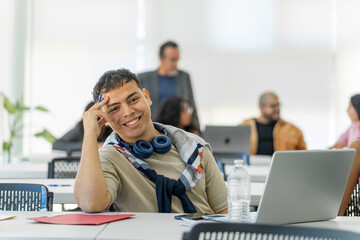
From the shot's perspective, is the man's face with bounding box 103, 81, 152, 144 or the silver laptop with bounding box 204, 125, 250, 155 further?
the silver laptop with bounding box 204, 125, 250, 155

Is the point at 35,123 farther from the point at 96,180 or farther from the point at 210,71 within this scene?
the point at 96,180

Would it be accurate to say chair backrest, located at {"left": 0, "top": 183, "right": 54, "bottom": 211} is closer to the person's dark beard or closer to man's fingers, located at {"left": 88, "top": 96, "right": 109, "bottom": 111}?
man's fingers, located at {"left": 88, "top": 96, "right": 109, "bottom": 111}

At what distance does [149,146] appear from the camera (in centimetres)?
244

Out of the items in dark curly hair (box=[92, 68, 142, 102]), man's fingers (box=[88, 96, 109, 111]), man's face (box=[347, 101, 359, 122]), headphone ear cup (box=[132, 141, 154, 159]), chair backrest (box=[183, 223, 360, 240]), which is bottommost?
chair backrest (box=[183, 223, 360, 240])

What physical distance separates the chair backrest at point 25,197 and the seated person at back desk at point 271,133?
4.21 meters

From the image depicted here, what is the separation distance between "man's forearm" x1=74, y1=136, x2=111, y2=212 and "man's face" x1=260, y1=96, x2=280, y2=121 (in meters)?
4.61

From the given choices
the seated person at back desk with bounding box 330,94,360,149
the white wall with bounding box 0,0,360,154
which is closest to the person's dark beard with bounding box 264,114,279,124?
the seated person at back desk with bounding box 330,94,360,149

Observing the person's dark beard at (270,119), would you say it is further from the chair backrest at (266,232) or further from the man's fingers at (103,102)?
the chair backrest at (266,232)

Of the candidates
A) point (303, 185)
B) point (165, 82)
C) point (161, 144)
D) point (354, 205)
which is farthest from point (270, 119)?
point (303, 185)

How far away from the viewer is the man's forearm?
2.18 meters

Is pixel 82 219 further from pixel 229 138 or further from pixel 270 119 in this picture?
pixel 270 119

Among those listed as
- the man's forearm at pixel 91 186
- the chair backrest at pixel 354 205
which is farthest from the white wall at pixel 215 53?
the man's forearm at pixel 91 186

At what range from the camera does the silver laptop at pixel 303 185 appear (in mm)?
1837

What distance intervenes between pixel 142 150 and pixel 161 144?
96 mm
